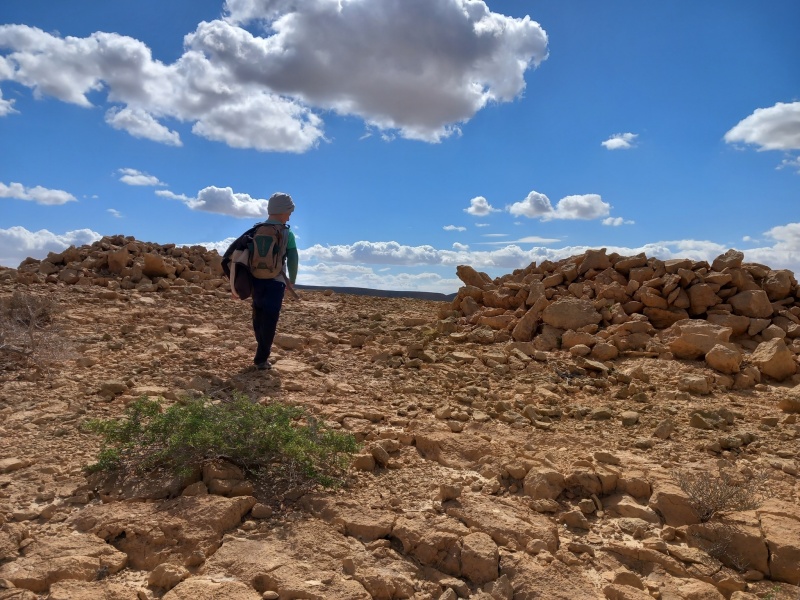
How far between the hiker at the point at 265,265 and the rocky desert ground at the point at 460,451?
354 millimetres

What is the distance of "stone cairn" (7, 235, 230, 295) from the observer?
839cm

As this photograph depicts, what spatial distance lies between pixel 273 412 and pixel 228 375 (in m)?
1.74

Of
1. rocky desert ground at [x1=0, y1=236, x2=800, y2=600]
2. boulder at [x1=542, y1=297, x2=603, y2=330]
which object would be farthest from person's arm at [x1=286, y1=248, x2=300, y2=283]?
boulder at [x1=542, y1=297, x2=603, y2=330]

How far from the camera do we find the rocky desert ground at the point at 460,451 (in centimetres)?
252

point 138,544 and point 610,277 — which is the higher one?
point 610,277

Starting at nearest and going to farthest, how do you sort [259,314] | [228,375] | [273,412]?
[273,412]
[228,375]
[259,314]

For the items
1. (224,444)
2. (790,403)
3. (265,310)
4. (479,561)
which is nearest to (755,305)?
(790,403)

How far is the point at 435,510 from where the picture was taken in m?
2.94

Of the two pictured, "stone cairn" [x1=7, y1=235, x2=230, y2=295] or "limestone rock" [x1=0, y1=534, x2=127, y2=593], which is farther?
"stone cairn" [x1=7, y1=235, x2=230, y2=295]

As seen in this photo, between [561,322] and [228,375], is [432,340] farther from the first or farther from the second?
[228,375]

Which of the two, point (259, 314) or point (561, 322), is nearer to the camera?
point (259, 314)

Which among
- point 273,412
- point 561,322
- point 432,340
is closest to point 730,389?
point 561,322

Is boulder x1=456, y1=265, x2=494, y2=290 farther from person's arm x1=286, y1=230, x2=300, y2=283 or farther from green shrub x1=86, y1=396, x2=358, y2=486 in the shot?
green shrub x1=86, y1=396, x2=358, y2=486

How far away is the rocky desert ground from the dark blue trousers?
0.79 feet
